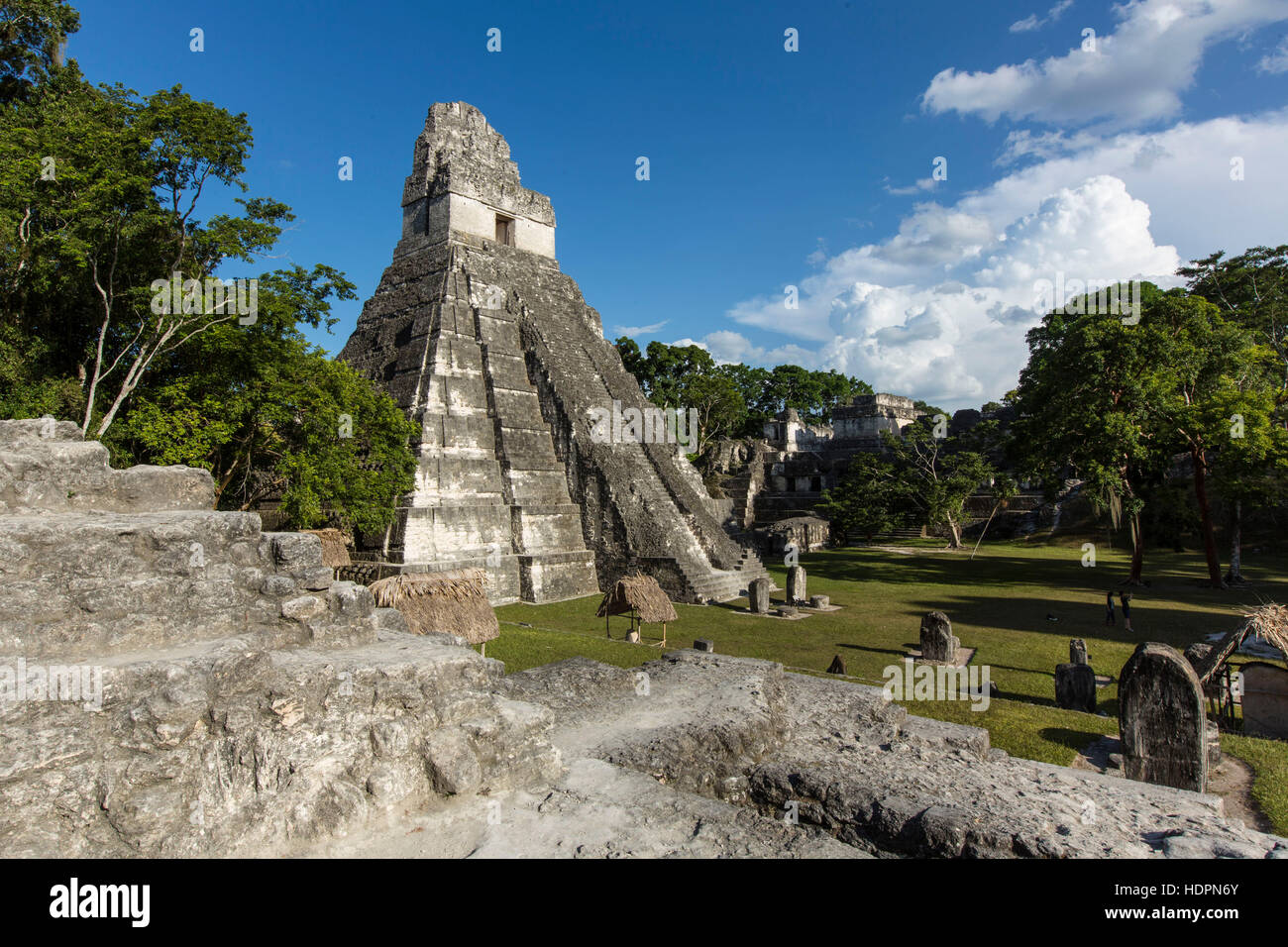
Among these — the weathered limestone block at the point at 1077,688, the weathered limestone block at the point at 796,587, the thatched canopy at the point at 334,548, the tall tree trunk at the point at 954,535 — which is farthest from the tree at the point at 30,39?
the tall tree trunk at the point at 954,535

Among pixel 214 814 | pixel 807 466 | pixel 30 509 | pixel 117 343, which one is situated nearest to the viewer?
pixel 214 814

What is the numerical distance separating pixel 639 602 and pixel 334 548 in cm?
753

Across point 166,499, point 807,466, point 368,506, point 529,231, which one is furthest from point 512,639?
point 807,466

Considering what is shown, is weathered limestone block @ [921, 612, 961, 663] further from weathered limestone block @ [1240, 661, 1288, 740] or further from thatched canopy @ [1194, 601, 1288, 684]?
weathered limestone block @ [1240, 661, 1288, 740]

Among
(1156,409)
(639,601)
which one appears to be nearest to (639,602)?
(639,601)

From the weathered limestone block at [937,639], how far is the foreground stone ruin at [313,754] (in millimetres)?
6870

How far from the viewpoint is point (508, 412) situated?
19203mm

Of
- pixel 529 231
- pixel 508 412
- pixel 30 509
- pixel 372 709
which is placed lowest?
pixel 372 709

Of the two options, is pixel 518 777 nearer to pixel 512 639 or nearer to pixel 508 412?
pixel 512 639

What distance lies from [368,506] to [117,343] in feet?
20.0

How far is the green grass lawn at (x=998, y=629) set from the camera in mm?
8820

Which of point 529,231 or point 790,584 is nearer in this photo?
point 790,584

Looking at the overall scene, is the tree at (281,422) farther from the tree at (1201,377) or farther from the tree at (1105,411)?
the tree at (1201,377)

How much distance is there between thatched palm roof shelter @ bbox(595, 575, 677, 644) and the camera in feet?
42.6
